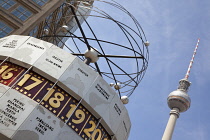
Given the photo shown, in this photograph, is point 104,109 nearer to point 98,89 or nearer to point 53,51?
point 98,89

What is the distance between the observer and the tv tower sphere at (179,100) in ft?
284

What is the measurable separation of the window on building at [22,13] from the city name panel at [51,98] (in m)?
17.8

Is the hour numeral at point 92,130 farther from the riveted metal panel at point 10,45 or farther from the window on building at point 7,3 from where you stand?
the window on building at point 7,3

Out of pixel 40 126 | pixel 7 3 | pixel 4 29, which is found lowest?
pixel 40 126

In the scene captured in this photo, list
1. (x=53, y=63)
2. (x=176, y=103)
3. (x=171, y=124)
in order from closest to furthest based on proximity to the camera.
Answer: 1. (x=53, y=63)
2. (x=171, y=124)
3. (x=176, y=103)

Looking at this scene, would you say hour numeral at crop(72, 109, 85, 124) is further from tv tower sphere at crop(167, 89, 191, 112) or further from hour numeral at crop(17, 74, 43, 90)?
tv tower sphere at crop(167, 89, 191, 112)

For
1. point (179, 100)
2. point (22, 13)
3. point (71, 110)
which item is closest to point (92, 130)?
point (71, 110)

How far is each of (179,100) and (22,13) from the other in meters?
61.6

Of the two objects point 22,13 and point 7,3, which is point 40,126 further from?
point 7,3

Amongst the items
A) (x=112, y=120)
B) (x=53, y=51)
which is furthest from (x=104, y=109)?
(x=53, y=51)

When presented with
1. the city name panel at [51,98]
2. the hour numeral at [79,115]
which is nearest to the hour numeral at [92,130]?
the city name panel at [51,98]

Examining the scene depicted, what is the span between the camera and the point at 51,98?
15.8 m

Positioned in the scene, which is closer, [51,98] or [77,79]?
[51,98]

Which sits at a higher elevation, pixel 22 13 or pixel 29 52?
pixel 22 13
